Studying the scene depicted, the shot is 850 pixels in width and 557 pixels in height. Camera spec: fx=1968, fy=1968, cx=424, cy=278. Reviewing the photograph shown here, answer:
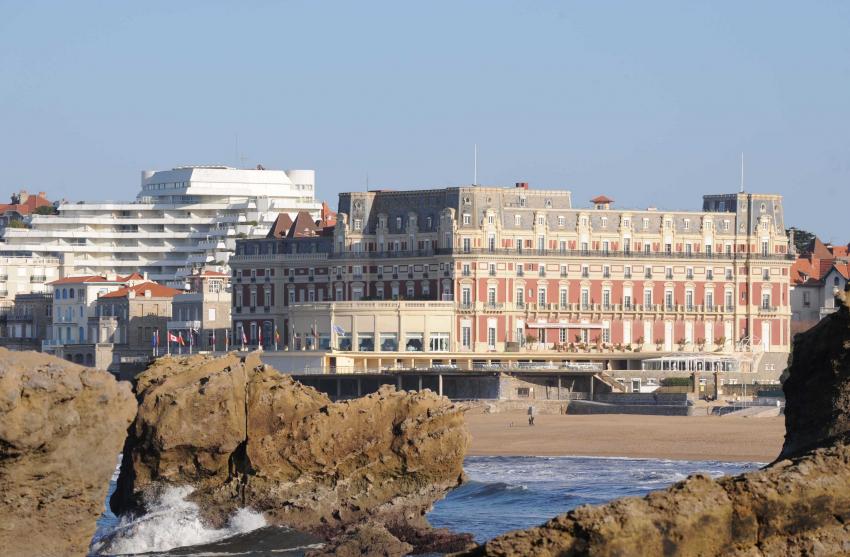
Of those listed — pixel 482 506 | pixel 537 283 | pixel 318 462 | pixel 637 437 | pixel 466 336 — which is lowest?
pixel 637 437

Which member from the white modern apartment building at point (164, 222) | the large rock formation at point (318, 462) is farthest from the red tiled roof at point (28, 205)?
the large rock formation at point (318, 462)

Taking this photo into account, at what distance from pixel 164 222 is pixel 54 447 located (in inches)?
5988

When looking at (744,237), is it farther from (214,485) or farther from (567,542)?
(567,542)

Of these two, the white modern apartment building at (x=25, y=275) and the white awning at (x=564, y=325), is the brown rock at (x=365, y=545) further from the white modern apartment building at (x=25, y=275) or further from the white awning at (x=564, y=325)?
the white modern apartment building at (x=25, y=275)

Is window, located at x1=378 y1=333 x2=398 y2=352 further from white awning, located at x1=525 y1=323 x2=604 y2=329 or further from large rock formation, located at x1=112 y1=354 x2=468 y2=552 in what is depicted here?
large rock formation, located at x1=112 y1=354 x2=468 y2=552

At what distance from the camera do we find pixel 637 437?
74438mm

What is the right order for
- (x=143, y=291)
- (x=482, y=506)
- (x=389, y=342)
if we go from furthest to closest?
(x=143, y=291)
(x=389, y=342)
(x=482, y=506)

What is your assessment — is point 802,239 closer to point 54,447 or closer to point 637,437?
point 637,437

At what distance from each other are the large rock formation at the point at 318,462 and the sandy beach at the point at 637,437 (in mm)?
27046

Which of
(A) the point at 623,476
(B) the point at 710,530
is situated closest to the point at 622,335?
(A) the point at 623,476

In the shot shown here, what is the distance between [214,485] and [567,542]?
67.9 feet

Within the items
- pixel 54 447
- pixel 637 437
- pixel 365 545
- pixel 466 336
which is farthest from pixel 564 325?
pixel 54 447

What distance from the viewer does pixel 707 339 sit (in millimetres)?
115000

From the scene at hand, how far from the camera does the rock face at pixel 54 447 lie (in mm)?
20875
